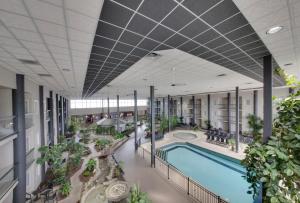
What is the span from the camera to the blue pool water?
6.53 metres

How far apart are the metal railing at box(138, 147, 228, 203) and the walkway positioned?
0.25 metres

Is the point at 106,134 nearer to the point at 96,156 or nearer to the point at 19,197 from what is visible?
the point at 96,156

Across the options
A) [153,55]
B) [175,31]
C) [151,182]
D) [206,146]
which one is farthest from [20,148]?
[206,146]

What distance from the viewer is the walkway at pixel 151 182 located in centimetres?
517

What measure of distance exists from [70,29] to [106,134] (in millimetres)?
15967

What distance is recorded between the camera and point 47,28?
7.07 ft

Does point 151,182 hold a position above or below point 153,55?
below

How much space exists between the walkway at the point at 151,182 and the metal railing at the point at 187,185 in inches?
10.0

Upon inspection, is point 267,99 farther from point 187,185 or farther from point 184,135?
point 184,135

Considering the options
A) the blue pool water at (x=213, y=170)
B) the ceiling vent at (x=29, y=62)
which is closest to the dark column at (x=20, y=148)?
the ceiling vent at (x=29, y=62)

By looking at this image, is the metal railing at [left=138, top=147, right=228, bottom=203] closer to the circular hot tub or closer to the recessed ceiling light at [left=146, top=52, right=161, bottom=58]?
the recessed ceiling light at [left=146, top=52, right=161, bottom=58]

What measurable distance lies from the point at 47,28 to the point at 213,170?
10399 millimetres

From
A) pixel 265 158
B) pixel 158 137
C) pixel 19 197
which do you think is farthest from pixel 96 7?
pixel 158 137

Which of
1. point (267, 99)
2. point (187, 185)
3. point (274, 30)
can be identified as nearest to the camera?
point (274, 30)
